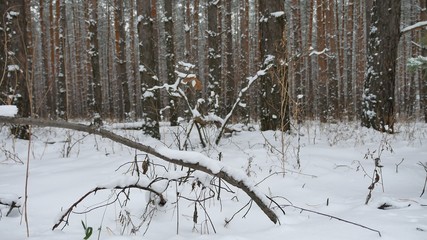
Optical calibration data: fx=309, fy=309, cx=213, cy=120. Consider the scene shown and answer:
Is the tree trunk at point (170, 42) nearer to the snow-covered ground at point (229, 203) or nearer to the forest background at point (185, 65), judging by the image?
the forest background at point (185, 65)

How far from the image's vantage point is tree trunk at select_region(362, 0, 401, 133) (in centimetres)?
546

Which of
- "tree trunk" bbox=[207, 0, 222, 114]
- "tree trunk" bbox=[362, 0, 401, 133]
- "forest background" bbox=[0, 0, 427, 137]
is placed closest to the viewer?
"forest background" bbox=[0, 0, 427, 137]

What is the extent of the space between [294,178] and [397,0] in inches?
183

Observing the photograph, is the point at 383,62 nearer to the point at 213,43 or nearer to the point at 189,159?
the point at 213,43

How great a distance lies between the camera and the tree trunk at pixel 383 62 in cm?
546

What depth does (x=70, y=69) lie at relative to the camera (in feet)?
70.0

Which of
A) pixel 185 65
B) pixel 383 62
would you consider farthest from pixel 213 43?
pixel 185 65

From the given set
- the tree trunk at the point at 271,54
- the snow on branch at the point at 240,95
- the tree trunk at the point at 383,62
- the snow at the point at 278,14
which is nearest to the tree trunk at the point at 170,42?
the tree trunk at the point at 271,54

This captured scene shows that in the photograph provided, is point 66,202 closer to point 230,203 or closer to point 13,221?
point 13,221

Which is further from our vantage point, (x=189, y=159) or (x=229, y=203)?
(x=229, y=203)

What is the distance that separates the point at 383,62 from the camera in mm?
5523

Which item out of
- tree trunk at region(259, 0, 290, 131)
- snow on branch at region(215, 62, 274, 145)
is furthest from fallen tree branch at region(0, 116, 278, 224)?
tree trunk at region(259, 0, 290, 131)

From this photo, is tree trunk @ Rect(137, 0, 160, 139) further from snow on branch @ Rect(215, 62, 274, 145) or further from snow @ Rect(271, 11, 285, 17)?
snow @ Rect(271, 11, 285, 17)

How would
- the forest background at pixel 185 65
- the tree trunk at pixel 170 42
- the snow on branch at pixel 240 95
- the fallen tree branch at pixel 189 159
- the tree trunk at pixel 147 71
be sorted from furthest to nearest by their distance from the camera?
the tree trunk at pixel 170 42
the tree trunk at pixel 147 71
the snow on branch at pixel 240 95
the forest background at pixel 185 65
the fallen tree branch at pixel 189 159
